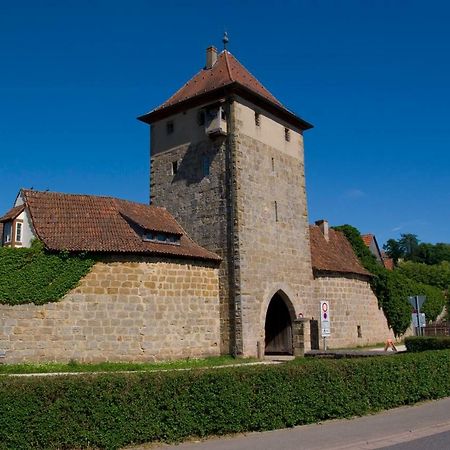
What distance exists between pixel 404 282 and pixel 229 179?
56.3 feet

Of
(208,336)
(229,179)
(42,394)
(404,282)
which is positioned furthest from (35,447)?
(404,282)

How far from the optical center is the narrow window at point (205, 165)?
25703mm

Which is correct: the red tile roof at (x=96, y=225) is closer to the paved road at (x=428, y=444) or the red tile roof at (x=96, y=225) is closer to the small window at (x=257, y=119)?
the small window at (x=257, y=119)

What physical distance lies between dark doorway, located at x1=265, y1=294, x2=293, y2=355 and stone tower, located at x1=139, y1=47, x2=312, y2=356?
Result: 0.05 meters

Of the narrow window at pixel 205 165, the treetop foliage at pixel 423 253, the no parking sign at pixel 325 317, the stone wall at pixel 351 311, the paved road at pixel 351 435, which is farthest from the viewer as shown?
the treetop foliage at pixel 423 253

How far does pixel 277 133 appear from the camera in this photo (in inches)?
1096

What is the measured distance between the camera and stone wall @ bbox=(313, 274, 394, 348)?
29203 mm

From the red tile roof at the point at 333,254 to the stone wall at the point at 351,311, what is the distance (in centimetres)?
49

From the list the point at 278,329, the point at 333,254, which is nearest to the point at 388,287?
the point at 333,254

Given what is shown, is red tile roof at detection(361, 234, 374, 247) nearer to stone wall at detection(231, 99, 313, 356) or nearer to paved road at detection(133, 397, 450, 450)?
stone wall at detection(231, 99, 313, 356)

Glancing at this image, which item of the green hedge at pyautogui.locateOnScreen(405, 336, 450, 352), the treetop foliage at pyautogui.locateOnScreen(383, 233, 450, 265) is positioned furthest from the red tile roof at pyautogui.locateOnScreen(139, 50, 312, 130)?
the treetop foliage at pyautogui.locateOnScreen(383, 233, 450, 265)

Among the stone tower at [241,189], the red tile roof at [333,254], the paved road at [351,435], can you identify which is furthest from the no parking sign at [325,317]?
the red tile roof at [333,254]

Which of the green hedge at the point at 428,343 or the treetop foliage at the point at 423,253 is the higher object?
the treetop foliage at the point at 423,253

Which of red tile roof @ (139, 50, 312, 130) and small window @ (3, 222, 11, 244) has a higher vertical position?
red tile roof @ (139, 50, 312, 130)
